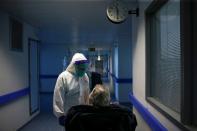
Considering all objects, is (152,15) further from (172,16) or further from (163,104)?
(163,104)

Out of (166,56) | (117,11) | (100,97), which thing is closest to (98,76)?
(117,11)

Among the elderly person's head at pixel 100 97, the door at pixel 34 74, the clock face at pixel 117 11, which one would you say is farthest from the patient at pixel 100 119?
the door at pixel 34 74

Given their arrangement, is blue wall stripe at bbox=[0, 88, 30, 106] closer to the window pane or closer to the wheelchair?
the window pane

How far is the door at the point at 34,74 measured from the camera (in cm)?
740

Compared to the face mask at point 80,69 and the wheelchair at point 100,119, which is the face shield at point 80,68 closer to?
the face mask at point 80,69

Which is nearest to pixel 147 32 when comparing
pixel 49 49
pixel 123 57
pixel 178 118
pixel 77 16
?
pixel 178 118

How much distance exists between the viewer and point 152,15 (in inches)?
148

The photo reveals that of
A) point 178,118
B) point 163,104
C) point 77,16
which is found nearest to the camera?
point 178,118

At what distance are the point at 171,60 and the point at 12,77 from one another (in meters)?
4.01

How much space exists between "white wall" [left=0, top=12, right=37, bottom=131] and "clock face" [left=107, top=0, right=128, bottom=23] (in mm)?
2252

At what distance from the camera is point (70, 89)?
3635 mm

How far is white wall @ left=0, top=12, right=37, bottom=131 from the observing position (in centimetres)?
520

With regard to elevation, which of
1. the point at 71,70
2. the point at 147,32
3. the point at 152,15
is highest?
the point at 152,15

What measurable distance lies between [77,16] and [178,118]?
4231 mm
